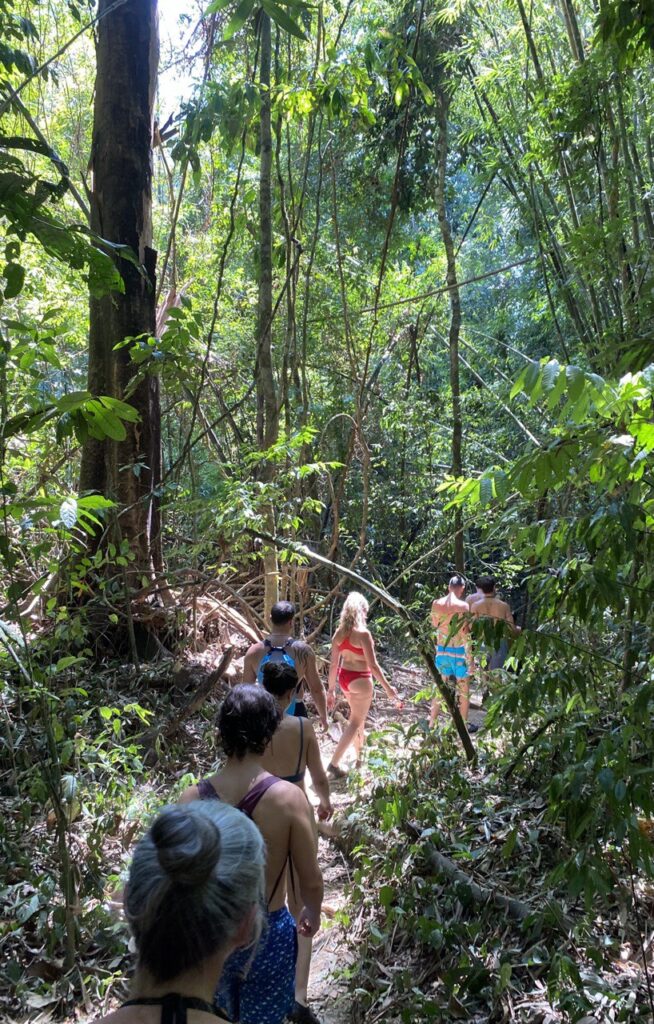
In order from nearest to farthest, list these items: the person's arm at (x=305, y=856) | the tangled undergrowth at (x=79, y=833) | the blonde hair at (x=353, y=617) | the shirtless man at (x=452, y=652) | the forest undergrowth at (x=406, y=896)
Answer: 1. the person's arm at (x=305, y=856)
2. the forest undergrowth at (x=406, y=896)
3. the tangled undergrowth at (x=79, y=833)
4. the blonde hair at (x=353, y=617)
5. the shirtless man at (x=452, y=652)

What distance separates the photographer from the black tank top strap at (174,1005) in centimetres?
128

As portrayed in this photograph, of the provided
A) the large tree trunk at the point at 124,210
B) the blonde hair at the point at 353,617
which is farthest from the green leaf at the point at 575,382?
the large tree trunk at the point at 124,210

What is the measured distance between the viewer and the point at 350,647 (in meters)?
6.06

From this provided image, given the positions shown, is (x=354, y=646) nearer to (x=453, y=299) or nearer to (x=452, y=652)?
(x=452, y=652)

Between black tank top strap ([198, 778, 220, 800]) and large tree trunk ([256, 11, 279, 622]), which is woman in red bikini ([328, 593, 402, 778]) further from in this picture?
black tank top strap ([198, 778, 220, 800])

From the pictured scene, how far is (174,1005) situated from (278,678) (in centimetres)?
222

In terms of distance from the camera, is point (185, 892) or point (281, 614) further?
point (281, 614)

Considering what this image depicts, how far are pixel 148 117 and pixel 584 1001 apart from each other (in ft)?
24.1

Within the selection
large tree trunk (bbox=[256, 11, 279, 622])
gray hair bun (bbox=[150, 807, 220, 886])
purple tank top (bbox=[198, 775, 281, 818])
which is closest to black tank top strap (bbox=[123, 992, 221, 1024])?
gray hair bun (bbox=[150, 807, 220, 886])

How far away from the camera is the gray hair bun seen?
138 centimetres

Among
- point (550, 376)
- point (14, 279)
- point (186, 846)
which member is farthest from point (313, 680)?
point (186, 846)

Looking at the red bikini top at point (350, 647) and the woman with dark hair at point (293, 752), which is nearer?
the woman with dark hair at point (293, 752)

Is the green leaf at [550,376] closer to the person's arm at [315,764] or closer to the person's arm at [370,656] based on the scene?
the person's arm at [315,764]

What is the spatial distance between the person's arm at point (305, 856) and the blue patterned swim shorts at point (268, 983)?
4.8 inches
